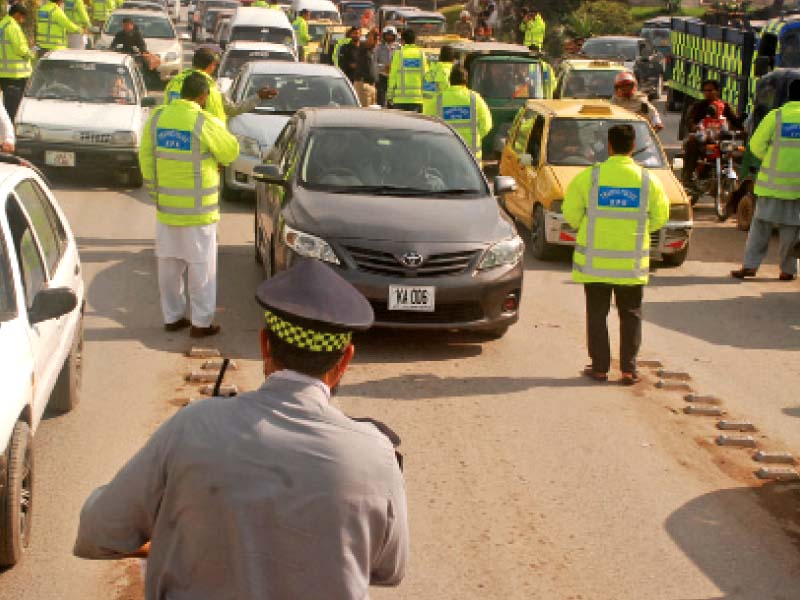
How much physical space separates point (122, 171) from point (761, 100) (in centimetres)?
795

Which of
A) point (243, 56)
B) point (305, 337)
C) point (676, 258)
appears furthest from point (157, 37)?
point (305, 337)

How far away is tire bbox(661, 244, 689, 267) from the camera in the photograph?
15633mm

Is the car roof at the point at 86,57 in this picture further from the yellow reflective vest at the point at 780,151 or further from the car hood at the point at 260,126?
the yellow reflective vest at the point at 780,151

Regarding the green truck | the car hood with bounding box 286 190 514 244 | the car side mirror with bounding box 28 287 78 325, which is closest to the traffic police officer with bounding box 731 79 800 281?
the car hood with bounding box 286 190 514 244

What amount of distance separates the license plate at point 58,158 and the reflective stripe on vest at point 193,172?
7989 mm

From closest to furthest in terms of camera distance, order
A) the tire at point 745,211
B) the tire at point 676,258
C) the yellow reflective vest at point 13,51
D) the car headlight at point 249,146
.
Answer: the tire at point 676,258, the car headlight at point 249,146, the tire at point 745,211, the yellow reflective vest at point 13,51

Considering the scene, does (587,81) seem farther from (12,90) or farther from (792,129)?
(792,129)

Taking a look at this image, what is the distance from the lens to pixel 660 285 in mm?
14805

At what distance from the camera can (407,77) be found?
72.9ft

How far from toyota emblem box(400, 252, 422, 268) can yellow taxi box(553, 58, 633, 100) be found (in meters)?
13.6

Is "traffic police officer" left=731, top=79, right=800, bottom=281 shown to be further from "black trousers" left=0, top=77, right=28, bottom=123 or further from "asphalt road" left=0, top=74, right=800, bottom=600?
"black trousers" left=0, top=77, right=28, bottom=123

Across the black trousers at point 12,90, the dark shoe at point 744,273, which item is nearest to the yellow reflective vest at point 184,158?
the dark shoe at point 744,273

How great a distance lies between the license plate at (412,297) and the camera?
425 inches

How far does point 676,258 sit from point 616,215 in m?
5.40
